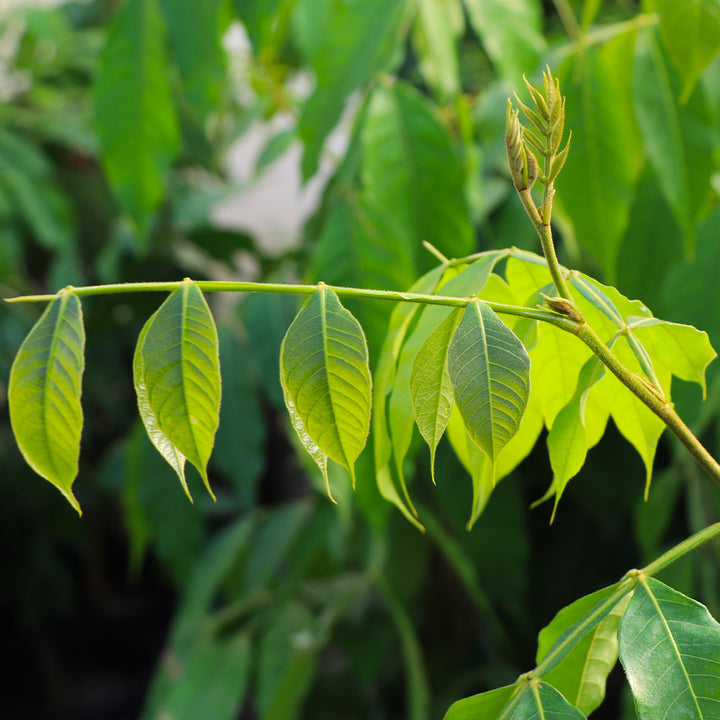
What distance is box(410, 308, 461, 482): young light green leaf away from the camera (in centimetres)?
24

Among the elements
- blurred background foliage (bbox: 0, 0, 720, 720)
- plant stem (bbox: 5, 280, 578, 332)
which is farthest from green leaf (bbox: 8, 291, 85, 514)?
blurred background foliage (bbox: 0, 0, 720, 720)

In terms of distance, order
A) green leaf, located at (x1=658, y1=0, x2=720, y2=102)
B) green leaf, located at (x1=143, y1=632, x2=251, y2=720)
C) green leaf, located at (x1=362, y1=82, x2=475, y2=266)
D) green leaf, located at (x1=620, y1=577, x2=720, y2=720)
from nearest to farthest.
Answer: green leaf, located at (x1=620, y1=577, x2=720, y2=720)
green leaf, located at (x1=658, y1=0, x2=720, y2=102)
green leaf, located at (x1=362, y1=82, x2=475, y2=266)
green leaf, located at (x1=143, y1=632, x2=251, y2=720)

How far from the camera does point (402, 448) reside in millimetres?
289

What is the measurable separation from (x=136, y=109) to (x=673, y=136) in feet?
1.22

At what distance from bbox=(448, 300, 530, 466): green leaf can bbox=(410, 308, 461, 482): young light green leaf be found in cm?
1

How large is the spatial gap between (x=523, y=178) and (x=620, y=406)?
11 centimetres

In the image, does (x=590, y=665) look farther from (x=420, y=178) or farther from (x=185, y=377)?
(x=420, y=178)

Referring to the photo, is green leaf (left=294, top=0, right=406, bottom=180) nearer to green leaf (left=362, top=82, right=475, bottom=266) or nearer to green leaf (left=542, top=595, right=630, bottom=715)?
green leaf (left=362, top=82, right=475, bottom=266)

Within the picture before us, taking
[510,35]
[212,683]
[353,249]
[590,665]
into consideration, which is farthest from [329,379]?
[212,683]

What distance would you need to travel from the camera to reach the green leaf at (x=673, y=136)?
0.47m

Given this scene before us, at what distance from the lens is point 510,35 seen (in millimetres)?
567

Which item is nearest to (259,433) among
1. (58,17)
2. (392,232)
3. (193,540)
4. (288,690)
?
(193,540)

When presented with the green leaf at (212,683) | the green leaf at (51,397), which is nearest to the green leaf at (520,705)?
the green leaf at (51,397)

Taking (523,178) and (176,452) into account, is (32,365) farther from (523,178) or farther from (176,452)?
(523,178)
